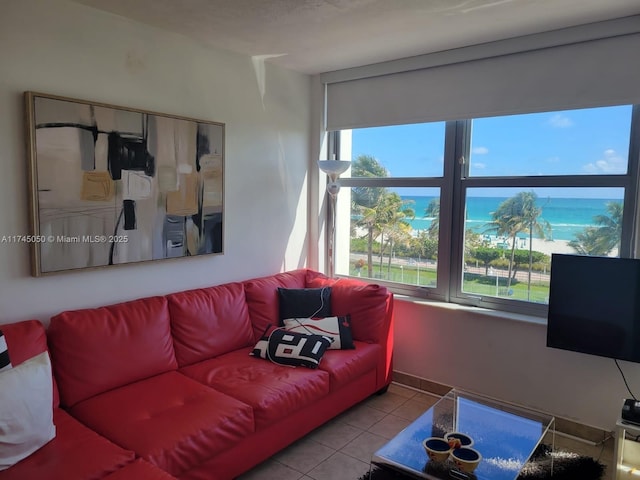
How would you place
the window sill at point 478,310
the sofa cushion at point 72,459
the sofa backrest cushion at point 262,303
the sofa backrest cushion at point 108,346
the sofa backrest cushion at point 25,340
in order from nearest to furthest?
the sofa cushion at point 72,459 → the sofa backrest cushion at point 25,340 → the sofa backrest cushion at point 108,346 → the window sill at point 478,310 → the sofa backrest cushion at point 262,303

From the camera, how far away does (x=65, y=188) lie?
2.35m

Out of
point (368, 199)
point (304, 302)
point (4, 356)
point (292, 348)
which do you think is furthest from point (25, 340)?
point (368, 199)

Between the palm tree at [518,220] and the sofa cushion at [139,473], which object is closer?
the sofa cushion at [139,473]

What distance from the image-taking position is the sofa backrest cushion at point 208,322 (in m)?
2.71

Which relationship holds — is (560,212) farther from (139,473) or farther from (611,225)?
(139,473)

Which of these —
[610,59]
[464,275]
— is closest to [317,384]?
[464,275]

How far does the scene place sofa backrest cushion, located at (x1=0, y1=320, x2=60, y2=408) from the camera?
2004 millimetres

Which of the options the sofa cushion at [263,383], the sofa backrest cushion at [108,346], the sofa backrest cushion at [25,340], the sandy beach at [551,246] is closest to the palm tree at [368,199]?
the sandy beach at [551,246]

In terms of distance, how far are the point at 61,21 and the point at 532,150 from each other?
277 cm

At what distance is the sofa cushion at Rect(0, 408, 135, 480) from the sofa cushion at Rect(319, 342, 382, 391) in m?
1.23

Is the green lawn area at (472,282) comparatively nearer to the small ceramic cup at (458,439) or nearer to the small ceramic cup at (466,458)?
the small ceramic cup at (458,439)

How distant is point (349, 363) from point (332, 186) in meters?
1.38

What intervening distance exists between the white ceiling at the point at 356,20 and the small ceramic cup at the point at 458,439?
6.81 ft

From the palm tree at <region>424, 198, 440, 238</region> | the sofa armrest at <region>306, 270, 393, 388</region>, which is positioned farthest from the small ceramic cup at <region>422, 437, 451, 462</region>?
the palm tree at <region>424, 198, 440, 238</region>
